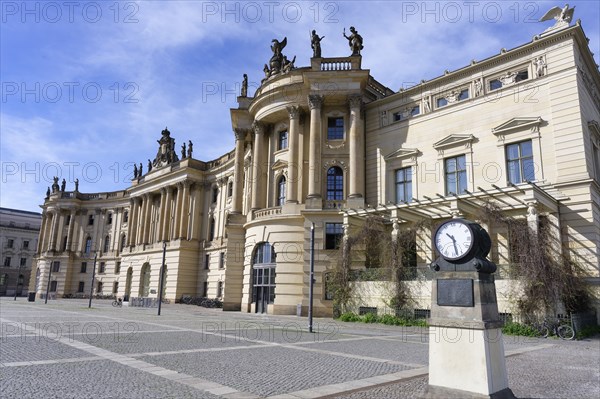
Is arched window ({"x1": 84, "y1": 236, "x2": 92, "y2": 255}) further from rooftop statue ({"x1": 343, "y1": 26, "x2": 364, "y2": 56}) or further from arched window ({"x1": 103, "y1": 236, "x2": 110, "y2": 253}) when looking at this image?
rooftop statue ({"x1": 343, "y1": 26, "x2": 364, "y2": 56})

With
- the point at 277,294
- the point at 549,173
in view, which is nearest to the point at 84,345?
the point at 277,294

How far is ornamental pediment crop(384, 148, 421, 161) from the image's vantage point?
104 feet

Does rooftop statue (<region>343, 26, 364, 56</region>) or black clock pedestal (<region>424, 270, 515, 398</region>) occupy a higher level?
rooftop statue (<region>343, 26, 364, 56</region>)

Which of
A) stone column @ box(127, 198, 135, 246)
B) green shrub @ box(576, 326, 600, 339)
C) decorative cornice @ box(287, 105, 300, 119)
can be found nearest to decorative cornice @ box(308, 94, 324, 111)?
decorative cornice @ box(287, 105, 300, 119)

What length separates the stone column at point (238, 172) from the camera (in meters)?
41.1

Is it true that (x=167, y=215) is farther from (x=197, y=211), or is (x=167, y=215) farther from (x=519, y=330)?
(x=519, y=330)

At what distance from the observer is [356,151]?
33312 millimetres

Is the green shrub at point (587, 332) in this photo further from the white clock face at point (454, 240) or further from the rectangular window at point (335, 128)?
the rectangular window at point (335, 128)

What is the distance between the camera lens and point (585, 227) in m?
23.0

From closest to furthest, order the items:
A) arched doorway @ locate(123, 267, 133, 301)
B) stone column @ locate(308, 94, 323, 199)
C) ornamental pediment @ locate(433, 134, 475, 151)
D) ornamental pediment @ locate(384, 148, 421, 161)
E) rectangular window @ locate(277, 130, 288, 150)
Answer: ornamental pediment @ locate(433, 134, 475, 151), ornamental pediment @ locate(384, 148, 421, 161), stone column @ locate(308, 94, 323, 199), rectangular window @ locate(277, 130, 288, 150), arched doorway @ locate(123, 267, 133, 301)

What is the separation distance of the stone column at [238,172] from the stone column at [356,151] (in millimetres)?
12726

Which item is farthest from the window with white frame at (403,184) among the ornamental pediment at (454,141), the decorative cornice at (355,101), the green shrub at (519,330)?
the green shrub at (519,330)

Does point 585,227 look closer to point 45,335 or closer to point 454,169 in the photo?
point 454,169

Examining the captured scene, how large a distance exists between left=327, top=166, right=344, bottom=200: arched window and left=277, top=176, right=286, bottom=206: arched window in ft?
13.8
